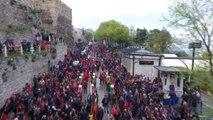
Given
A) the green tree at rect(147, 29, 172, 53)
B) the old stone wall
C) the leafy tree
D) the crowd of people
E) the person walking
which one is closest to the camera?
the crowd of people

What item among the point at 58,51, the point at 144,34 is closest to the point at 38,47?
the point at 58,51

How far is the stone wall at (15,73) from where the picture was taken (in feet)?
77.9

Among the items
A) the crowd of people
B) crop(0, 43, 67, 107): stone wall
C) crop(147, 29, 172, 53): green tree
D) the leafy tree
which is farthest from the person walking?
the leafy tree

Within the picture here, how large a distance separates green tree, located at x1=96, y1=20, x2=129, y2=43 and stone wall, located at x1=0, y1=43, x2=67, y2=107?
69.8 m

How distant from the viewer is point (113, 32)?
10781 cm

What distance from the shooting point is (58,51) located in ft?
146

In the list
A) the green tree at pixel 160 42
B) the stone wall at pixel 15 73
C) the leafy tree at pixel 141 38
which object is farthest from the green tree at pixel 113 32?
the stone wall at pixel 15 73

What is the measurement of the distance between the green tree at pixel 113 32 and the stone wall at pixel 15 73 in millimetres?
69779

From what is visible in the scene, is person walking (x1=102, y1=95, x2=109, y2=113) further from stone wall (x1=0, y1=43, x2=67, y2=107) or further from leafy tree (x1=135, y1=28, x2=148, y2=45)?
leafy tree (x1=135, y1=28, x2=148, y2=45)

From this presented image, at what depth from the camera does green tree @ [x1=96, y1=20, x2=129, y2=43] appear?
341 ft

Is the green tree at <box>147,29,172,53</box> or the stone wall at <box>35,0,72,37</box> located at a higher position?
the stone wall at <box>35,0,72,37</box>

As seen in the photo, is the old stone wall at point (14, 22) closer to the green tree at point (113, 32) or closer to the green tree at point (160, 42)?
the green tree at point (160, 42)

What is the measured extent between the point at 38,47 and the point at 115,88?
9817mm

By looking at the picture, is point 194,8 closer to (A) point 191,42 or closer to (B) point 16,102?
(A) point 191,42
